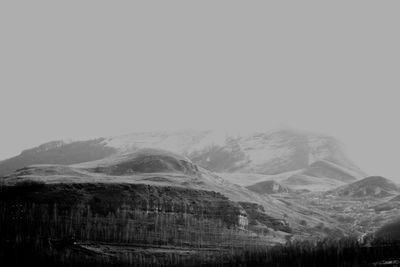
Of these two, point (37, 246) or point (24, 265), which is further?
point (37, 246)

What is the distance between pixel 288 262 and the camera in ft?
617

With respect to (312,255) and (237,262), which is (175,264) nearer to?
(237,262)

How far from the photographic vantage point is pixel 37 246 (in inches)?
7613

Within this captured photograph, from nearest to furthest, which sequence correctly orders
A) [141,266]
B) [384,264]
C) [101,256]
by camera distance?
[384,264]
[141,266]
[101,256]

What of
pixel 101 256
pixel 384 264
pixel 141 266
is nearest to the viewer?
pixel 384 264

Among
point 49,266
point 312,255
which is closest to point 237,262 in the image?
point 312,255

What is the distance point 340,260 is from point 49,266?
83.0 meters

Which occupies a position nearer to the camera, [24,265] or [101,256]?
[24,265]

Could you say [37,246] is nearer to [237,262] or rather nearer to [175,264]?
[175,264]

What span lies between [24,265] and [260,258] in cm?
6896

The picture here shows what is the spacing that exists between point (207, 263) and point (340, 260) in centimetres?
3886

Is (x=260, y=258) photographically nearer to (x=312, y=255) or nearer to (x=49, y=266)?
(x=312, y=255)

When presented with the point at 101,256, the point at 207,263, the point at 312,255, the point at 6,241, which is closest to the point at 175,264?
the point at 207,263

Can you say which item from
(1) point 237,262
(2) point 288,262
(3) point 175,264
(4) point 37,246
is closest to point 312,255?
(2) point 288,262
